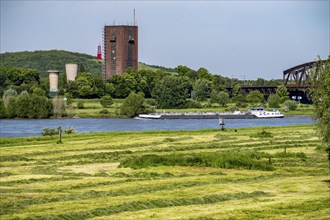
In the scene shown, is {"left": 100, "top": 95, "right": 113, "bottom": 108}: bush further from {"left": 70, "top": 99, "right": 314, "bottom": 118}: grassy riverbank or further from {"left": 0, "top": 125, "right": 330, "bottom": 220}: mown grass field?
{"left": 0, "top": 125, "right": 330, "bottom": 220}: mown grass field

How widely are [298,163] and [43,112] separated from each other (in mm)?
114921

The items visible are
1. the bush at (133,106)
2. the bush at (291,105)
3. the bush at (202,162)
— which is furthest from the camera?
the bush at (291,105)

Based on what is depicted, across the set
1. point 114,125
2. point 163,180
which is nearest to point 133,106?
point 114,125

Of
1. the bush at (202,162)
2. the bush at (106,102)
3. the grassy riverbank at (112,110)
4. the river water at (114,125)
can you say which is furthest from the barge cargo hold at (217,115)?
the bush at (202,162)

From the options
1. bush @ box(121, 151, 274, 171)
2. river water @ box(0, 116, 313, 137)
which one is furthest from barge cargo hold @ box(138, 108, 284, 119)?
bush @ box(121, 151, 274, 171)

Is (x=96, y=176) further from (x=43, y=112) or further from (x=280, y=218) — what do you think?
(x=43, y=112)

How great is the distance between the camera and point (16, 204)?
37.8 meters

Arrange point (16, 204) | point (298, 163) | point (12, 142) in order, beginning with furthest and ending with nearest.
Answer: point (12, 142)
point (298, 163)
point (16, 204)

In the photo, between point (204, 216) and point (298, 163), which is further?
point (298, 163)

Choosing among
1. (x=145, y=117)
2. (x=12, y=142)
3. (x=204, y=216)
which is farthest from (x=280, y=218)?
(x=145, y=117)

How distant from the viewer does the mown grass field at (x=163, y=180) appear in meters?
36.6

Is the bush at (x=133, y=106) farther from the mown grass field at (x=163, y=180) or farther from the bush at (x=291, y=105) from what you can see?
the mown grass field at (x=163, y=180)

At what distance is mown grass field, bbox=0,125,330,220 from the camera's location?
120 ft

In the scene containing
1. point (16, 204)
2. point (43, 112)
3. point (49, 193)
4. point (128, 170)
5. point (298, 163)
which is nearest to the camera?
point (16, 204)
